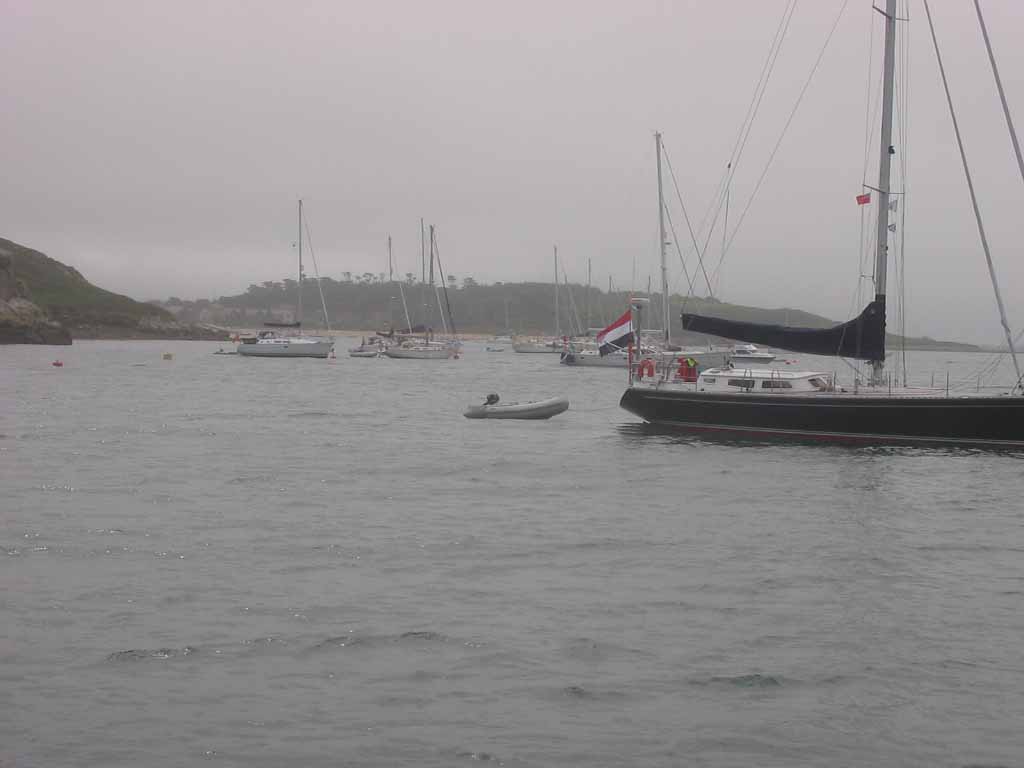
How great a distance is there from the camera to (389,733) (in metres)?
9.89

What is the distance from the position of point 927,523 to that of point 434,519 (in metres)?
8.94

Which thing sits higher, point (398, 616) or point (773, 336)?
point (773, 336)

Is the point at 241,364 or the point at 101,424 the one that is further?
the point at 241,364

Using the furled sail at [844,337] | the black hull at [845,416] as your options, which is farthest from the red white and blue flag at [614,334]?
the furled sail at [844,337]

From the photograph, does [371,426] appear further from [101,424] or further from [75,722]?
[75,722]

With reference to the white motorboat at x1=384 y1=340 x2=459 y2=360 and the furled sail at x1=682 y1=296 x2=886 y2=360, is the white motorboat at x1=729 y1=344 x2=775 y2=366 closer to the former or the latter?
the white motorboat at x1=384 y1=340 x2=459 y2=360

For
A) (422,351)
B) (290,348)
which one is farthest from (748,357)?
(290,348)

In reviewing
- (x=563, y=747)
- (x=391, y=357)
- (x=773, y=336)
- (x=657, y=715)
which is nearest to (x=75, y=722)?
(x=563, y=747)

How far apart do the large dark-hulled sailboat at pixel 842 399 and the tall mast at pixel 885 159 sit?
1.1 inches

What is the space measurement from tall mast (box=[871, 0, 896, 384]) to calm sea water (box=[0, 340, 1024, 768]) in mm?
5588

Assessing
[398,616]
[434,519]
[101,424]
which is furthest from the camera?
[101,424]

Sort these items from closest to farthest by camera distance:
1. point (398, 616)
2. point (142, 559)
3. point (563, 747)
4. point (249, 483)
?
point (563, 747)
point (398, 616)
point (142, 559)
point (249, 483)

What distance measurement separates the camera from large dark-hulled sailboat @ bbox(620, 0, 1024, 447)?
30.4 meters

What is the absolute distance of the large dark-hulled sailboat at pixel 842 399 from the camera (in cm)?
3044
